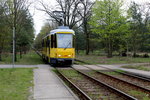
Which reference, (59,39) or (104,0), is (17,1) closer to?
(59,39)

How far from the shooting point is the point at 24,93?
8180mm

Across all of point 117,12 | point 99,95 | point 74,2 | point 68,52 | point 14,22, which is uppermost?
point 74,2

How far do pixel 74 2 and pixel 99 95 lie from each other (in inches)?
1308

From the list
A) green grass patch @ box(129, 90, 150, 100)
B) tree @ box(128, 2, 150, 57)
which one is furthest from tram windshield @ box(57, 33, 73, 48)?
tree @ box(128, 2, 150, 57)

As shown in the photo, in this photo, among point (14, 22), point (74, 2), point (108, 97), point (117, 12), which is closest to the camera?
point (108, 97)

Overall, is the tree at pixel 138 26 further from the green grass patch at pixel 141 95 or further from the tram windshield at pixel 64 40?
the green grass patch at pixel 141 95

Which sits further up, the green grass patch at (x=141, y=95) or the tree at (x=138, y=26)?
the tree at (x=138, y=26)

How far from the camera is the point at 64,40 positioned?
19.6 meters

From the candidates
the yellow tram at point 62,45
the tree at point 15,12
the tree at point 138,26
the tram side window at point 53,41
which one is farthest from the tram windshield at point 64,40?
the tree at point 138,26

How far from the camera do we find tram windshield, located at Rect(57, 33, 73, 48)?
63.9 ft

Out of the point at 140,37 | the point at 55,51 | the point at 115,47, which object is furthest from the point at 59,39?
the point at 115,47

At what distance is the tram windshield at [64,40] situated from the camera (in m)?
19.5

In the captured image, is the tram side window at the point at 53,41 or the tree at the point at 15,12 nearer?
the tram side window at the point at 53,41

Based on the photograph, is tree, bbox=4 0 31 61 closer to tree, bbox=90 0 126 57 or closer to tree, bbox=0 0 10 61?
tree, bbox=0 0 10 61
